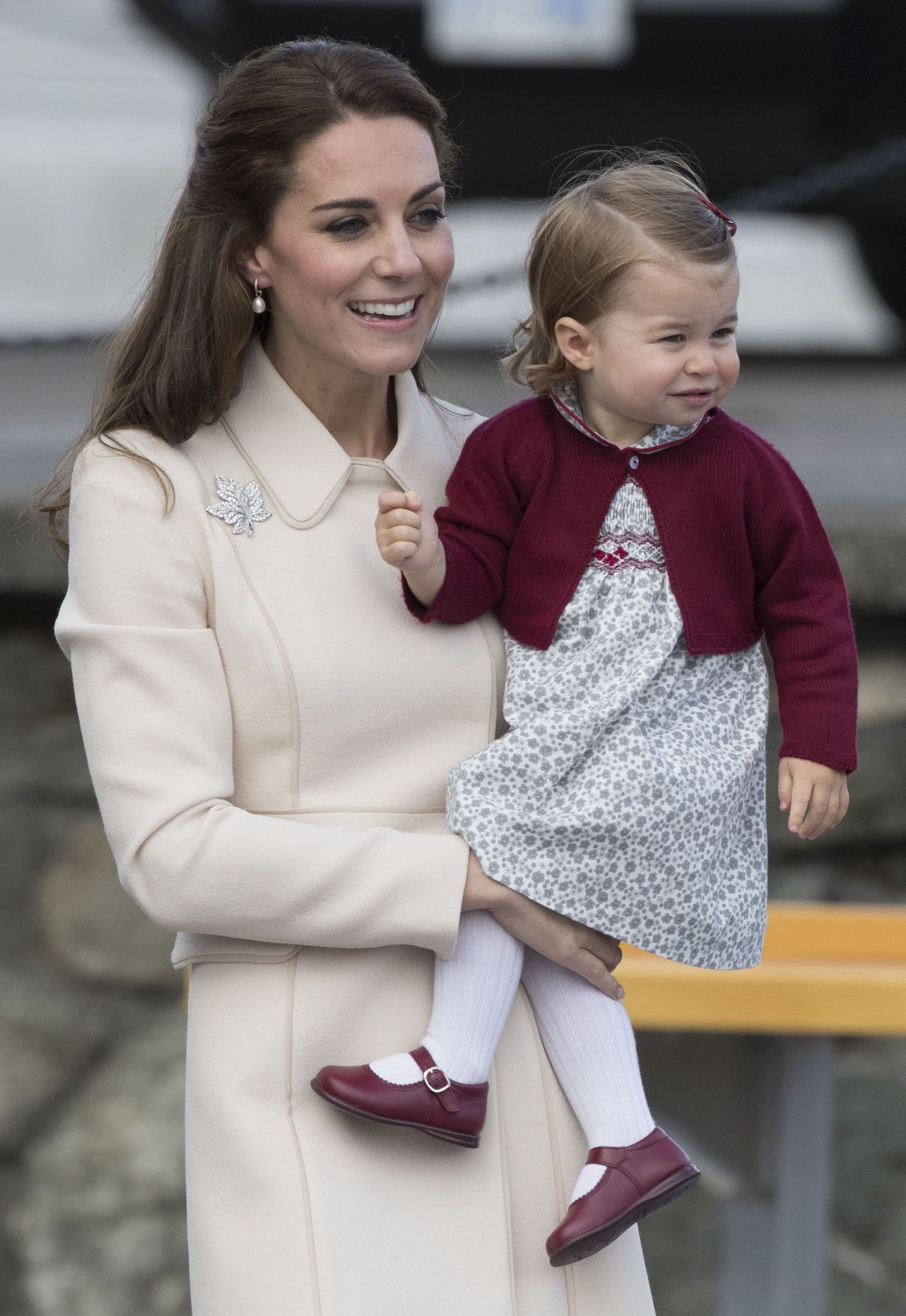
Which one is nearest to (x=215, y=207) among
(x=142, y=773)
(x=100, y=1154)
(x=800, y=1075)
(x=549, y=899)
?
(x=142, y=773)

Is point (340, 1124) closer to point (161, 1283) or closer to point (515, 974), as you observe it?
point (515, 974)

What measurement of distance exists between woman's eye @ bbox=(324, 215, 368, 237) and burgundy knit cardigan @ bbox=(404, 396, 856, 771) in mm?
275

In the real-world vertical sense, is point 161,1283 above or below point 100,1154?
below

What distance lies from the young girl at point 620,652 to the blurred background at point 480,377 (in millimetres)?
993

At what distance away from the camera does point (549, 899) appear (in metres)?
1.72

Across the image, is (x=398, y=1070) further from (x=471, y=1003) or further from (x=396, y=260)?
(x=396, y=260)

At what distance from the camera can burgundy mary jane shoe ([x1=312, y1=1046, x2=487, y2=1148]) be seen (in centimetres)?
168

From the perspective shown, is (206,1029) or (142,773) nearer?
(142,773)

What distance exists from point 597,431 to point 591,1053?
0.66 metres

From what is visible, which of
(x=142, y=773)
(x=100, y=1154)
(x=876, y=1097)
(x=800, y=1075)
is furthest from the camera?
(x=876, y=1097)

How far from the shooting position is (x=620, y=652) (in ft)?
5.78

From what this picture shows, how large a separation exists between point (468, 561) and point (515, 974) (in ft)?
1.43

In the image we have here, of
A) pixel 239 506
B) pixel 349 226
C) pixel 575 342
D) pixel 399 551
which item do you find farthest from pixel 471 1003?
pixel 349 226

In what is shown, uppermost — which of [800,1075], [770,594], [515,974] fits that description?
[770,594]
